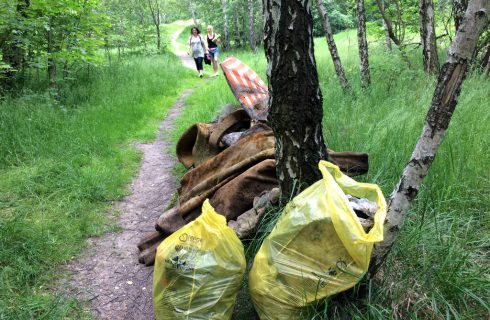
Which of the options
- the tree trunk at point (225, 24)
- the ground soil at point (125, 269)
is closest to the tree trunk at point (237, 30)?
the tree trunk at point (225, 24)

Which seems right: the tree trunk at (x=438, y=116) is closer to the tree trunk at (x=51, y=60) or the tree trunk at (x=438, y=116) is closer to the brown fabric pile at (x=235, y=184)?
the brown fabric pile at (x=235, y=184)

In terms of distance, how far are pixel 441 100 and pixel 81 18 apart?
→ 798 centimetres

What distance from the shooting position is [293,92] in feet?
7.88

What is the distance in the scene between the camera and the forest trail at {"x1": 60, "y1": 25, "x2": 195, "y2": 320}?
264 cm

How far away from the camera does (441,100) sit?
173cm

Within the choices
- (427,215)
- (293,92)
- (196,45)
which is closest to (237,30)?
(196,45)

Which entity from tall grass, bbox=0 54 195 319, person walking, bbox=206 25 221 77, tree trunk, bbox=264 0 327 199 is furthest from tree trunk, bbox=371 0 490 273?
person walking, bbox=206 25 221 77

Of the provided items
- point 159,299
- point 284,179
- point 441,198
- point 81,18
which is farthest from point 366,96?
point 81,18

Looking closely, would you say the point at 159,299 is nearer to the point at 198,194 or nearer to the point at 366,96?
the point at 198,194

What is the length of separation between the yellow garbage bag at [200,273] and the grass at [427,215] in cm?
47

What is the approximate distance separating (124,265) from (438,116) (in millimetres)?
2581

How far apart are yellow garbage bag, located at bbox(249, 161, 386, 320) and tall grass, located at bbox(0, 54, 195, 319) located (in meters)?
1.37

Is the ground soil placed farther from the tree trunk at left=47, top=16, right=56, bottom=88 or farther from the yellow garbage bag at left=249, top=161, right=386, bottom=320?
the tree trunk at left=47, top=16, right=56, bottom=88

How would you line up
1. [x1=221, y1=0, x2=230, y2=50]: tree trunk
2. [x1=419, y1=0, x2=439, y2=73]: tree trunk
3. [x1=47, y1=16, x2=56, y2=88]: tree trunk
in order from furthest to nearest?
[x1=221, y1=0, x2=230, y2=50]: tree trunk → [x1=47, y1=16, x2=56, y2=88]: tree trunk → [x1=419, y1=0, x2=439, y2=73]: tree trunk
